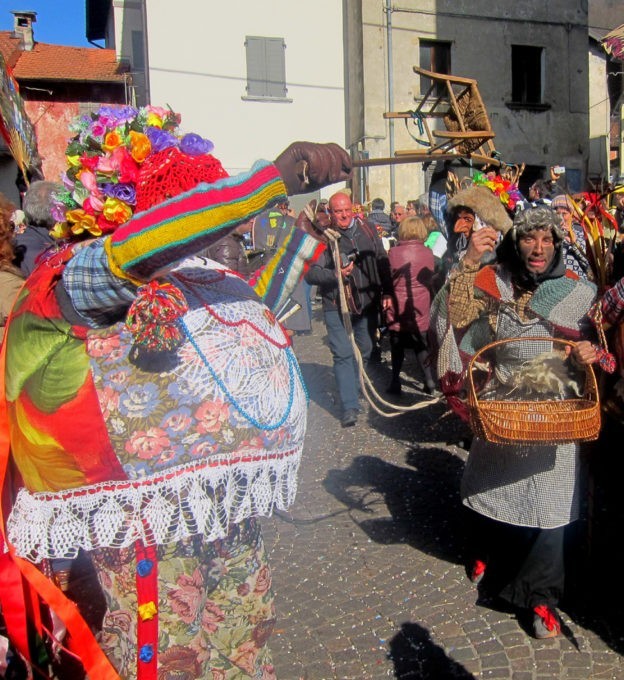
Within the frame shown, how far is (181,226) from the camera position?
1558 mm

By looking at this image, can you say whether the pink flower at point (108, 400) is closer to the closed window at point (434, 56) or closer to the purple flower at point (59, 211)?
the purple flower at point (59, 211)

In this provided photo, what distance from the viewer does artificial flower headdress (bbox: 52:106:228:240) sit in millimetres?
1716

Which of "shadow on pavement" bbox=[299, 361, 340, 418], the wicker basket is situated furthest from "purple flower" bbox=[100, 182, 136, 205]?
"shadow on pavement" bbox=[299, 361, 340, 418]

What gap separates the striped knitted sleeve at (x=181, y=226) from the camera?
5.10 feet

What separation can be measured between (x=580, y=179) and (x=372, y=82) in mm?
7099

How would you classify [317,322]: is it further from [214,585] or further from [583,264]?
[214,585]

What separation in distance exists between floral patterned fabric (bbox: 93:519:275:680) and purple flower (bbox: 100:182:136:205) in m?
0.91

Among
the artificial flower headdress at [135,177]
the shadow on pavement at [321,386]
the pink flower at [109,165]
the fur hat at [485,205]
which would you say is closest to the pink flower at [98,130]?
the artificial flower headdress at [135,177]

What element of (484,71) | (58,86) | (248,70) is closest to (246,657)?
(248,70)

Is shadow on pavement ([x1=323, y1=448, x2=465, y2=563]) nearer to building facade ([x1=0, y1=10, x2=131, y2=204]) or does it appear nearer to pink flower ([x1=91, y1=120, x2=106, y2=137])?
pink flower ([x1=91, y1=120, x2=106, y2=137])

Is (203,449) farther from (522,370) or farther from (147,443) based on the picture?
(522,370)

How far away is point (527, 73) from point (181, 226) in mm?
21618

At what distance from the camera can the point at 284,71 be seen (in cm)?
1927

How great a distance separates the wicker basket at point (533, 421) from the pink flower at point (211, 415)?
1273 mm
